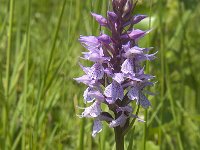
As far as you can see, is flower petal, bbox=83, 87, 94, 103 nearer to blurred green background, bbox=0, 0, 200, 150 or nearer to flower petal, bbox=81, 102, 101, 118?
flower petal, bbox=81, 102, 101, 118

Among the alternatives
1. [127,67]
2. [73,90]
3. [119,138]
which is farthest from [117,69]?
[73,90]

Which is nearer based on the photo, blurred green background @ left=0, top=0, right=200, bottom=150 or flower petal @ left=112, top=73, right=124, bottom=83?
flower petal @ left=112, top=73, right=124, bottom=83

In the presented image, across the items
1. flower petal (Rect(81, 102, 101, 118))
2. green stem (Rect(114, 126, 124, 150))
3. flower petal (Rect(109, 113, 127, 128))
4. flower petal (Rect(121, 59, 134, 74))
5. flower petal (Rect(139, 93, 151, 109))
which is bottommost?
green stem (Rect(114, 126, 124, 150))

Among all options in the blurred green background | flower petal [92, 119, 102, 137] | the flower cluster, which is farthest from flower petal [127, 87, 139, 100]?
the blurred green background

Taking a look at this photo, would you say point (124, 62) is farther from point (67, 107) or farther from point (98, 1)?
point (67, 107)

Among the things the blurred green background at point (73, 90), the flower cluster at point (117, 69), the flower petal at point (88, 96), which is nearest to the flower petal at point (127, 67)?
the flower cluster at point (117, 69)
